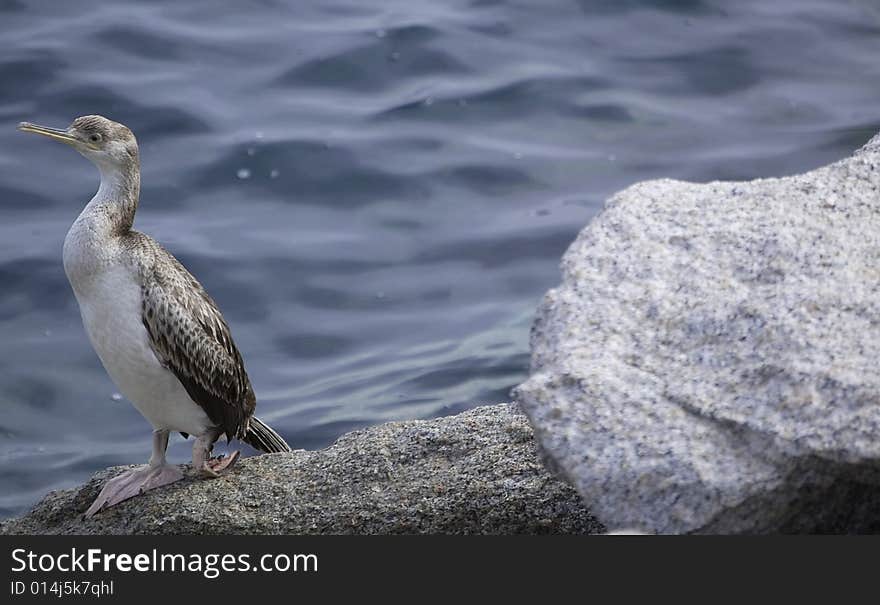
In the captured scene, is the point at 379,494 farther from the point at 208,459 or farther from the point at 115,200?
the point at 115,200

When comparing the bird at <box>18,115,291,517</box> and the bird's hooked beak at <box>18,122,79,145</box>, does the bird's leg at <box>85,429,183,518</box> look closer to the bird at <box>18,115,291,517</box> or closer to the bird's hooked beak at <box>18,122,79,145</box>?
the bird at <box>18,115,291,517</box>

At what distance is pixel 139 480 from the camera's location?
5023 millimetres

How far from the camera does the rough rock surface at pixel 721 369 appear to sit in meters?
3.34

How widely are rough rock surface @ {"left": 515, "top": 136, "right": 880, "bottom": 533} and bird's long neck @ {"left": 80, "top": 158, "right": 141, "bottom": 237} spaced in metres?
1.85

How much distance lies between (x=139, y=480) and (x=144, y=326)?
0.63 m

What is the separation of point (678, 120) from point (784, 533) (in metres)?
7.50

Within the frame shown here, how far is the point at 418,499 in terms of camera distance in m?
4.56

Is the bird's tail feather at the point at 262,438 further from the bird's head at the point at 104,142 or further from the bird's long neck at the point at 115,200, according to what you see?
the bird's head at the point at 104,142

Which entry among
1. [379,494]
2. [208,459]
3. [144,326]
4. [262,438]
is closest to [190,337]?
[144,326]

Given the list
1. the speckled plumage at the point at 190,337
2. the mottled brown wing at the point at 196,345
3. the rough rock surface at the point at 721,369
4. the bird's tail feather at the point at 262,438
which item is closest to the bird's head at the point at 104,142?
the speckled plumage at the point at 190,337

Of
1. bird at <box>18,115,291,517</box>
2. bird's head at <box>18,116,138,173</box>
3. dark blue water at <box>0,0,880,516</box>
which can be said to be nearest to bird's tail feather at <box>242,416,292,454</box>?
bird at <box>18,115,291,517</box>

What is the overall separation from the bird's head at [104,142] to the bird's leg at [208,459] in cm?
109

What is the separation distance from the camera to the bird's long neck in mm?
4863

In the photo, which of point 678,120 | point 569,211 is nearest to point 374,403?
point 569,211
